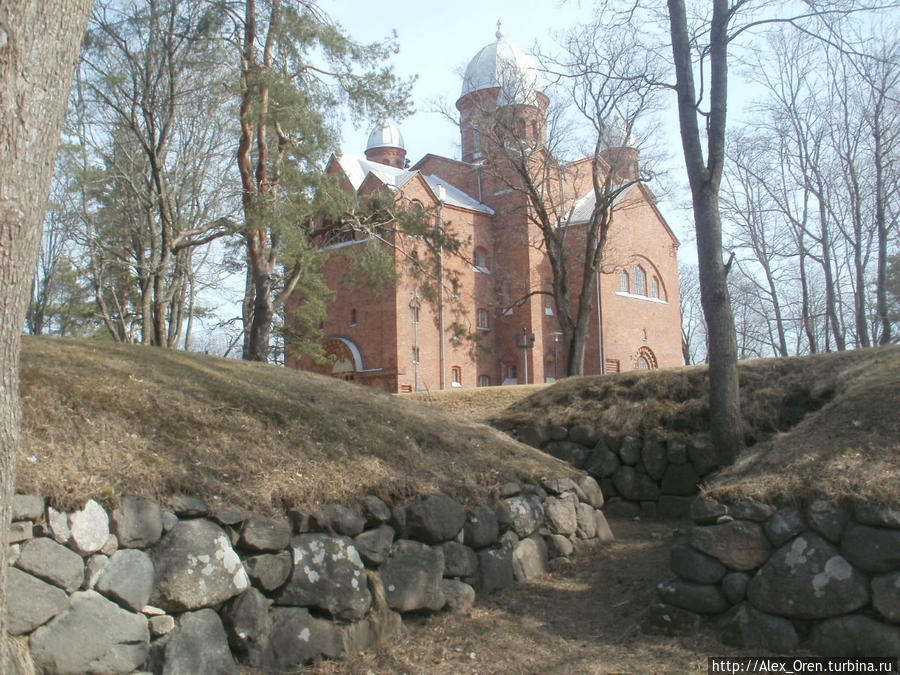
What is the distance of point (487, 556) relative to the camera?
21.4 feet

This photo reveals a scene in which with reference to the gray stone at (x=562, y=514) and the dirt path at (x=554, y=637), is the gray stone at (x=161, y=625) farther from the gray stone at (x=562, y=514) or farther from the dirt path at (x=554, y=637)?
the gray stone at (x=562, y=514)

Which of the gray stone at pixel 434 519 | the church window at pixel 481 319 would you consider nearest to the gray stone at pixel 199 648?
the gray stone at pixel 434 519

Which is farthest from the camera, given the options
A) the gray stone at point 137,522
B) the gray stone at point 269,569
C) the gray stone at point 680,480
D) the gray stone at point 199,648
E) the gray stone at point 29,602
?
the gray stone at point 680,480

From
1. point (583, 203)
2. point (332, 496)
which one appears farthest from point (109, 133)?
point (583, 203)

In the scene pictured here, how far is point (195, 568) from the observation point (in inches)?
184

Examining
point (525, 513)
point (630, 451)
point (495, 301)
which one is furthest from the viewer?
point (495, 301)

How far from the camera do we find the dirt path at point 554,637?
5.04 metres

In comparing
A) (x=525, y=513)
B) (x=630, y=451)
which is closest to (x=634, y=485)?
(x=630, y=451)

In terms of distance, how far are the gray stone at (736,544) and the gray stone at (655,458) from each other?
4.27 metres

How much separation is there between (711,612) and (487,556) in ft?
6.18

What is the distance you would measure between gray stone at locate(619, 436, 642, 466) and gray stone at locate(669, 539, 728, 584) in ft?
14.2

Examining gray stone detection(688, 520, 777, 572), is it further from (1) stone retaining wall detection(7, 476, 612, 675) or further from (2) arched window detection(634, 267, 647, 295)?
(2) arched window detection(634, 267, 647, 295)

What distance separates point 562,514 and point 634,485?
2.55m

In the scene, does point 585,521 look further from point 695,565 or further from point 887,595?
point 887,595
